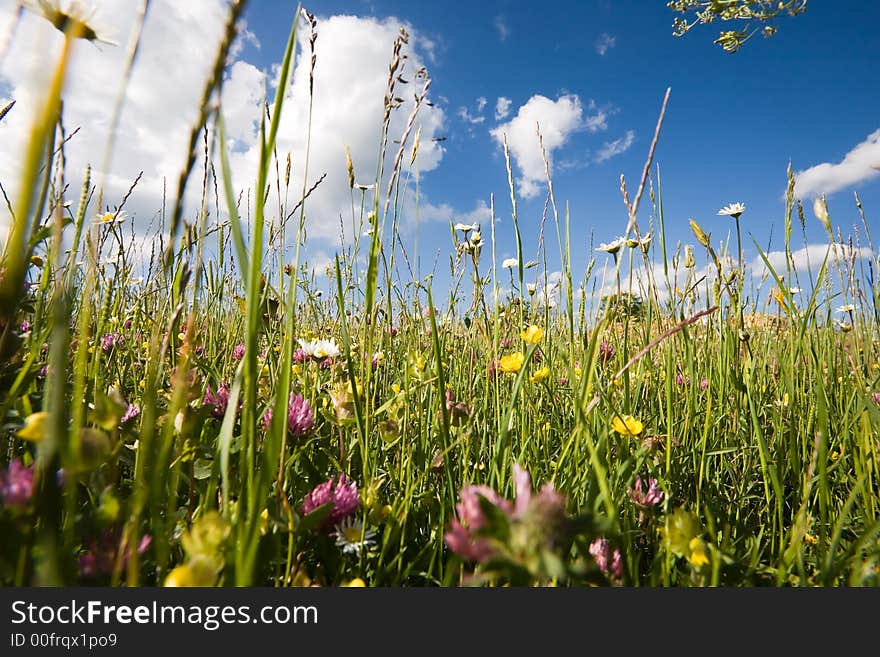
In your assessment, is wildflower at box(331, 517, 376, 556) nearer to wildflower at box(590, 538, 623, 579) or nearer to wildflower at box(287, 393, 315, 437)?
wildflower at box(287, 393, 315, 437)

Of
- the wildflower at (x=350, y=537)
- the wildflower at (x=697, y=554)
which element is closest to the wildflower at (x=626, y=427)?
the wildflower at (x=697, y=554)

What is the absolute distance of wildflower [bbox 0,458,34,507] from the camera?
447 millimetres

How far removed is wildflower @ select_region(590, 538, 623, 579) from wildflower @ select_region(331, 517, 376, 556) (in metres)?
0.34

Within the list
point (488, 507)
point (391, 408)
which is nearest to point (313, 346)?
point (391, 408)

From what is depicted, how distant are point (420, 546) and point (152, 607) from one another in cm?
50

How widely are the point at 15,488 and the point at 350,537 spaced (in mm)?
419

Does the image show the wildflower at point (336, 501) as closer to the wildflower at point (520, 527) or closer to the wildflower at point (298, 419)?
the wildflower at point (298, 419)

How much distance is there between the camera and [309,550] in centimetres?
74

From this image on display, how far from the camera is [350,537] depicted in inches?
28.9

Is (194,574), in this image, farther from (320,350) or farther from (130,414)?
(320,350)

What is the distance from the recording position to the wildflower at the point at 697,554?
2.02 feet

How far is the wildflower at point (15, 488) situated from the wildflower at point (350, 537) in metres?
0.38

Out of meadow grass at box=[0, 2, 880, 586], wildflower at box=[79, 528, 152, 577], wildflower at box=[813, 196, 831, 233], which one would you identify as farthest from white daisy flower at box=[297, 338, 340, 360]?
wildflower at box=[813, 196, 831, 233]

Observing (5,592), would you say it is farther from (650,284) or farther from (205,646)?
(650,284)
